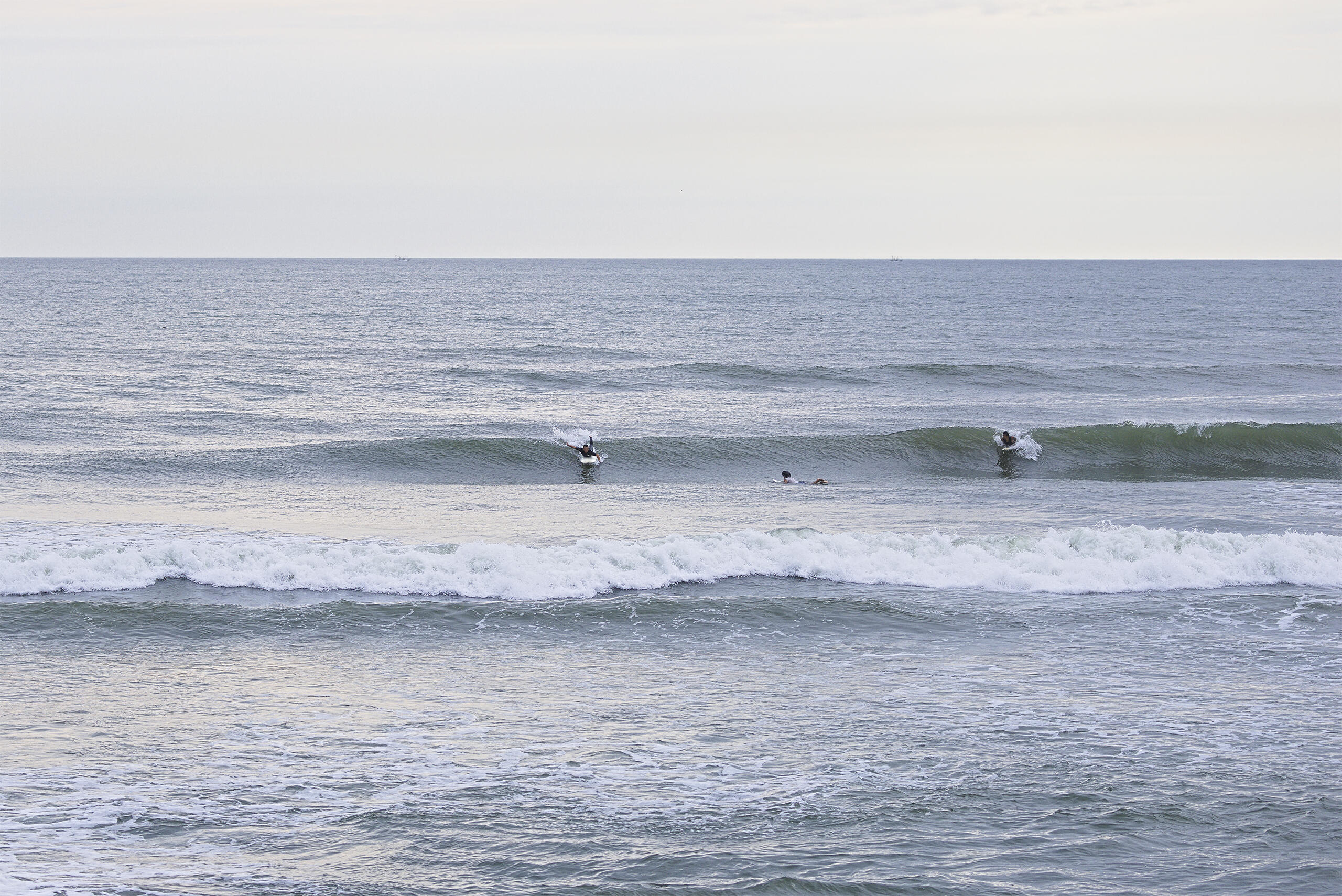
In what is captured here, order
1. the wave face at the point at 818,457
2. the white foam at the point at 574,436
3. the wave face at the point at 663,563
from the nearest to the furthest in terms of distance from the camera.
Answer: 1. the wave face at the point at 663,563
2. the wave face at the point at 818,457
3. the white foam at the point at 574,436

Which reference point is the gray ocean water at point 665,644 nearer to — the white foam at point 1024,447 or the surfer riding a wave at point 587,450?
the white foam at point 1024,447

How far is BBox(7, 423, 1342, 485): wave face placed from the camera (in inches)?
966

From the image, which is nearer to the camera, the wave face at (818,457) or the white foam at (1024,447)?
the wave face at (818,457)

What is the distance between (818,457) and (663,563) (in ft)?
37.6

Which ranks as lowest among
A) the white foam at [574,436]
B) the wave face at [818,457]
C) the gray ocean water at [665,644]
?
the gray ocean water at [665,644]

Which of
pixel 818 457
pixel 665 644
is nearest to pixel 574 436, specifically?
pixel 818 457

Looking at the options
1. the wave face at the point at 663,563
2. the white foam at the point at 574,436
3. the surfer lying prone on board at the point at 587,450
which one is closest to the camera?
the wave face at the point at 663,563

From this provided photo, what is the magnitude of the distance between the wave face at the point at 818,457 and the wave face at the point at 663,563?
23.8 feet

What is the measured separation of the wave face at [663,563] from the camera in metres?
15.5

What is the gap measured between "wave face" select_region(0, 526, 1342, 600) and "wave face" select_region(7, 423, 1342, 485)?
7.24 meters

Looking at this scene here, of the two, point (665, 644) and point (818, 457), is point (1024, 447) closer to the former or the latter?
point (818, 457)

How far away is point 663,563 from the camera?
54.0 feet

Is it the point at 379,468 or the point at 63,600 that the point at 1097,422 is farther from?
the point at 63,600

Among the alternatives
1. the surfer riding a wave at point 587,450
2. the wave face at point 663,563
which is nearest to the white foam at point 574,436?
the surfer riding a wave at point 587,450
